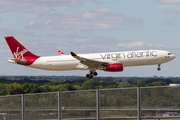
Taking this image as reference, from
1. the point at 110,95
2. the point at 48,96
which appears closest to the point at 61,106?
the point at 48,96

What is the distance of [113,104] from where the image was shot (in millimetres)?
15344

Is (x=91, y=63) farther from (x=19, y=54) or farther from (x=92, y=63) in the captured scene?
(x=19, y=54)

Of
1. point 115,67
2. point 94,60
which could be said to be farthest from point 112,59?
point 94,60

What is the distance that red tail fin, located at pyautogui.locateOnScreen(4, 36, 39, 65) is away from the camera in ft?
213

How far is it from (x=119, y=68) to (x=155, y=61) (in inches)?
278

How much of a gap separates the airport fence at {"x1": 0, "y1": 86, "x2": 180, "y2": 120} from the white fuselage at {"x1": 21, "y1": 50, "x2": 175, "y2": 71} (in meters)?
43.1

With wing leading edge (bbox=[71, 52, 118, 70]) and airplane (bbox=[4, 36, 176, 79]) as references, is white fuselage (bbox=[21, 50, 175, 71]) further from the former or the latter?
wing leading edge (bbox=[71, 52, 118, 70])

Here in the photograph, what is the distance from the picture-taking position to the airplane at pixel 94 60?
193 feet

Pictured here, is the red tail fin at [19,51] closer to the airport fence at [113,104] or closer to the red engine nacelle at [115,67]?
the red engine nacelle at [115,67]

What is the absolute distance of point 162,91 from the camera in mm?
15461

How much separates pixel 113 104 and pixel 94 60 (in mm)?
45394

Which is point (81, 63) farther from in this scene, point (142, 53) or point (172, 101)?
point (172, 101)

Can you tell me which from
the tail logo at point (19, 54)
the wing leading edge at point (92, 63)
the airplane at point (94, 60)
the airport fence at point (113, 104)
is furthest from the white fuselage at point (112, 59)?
the airport fence at point (113, 104)

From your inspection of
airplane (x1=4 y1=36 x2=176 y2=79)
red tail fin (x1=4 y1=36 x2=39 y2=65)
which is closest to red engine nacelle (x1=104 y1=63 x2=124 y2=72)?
airplane (x1=4 y1=36 x2=176 y2=79)
